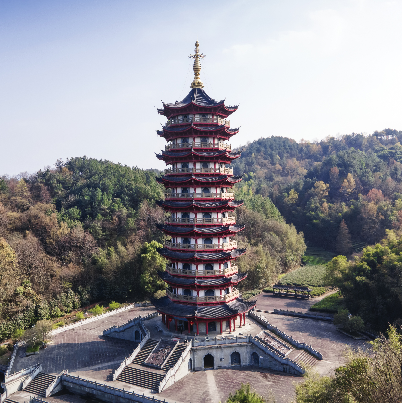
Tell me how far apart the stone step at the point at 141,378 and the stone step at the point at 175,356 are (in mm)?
1024

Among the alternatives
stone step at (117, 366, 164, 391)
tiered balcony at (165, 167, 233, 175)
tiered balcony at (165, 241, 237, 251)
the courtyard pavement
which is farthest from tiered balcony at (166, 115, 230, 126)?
stone step at (117, 366, 164, 391)

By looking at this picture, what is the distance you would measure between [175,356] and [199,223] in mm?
10821

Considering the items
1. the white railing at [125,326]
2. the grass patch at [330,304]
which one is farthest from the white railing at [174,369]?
the grass patch at [330,304]

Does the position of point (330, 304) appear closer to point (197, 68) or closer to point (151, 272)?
point (151, 272)

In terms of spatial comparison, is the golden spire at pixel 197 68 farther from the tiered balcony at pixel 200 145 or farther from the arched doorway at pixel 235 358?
the arched doorway at pixel 235 358

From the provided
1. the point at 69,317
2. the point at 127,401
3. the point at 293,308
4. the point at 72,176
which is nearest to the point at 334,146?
the point at 72,176

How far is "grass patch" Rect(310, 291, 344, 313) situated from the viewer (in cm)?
4345

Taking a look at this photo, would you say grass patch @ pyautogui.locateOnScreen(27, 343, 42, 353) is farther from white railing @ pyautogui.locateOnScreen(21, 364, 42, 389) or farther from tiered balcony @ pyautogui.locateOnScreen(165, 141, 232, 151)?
tiered balcony @ pyautogui.locateOnScreen(165, 141, 232, 151)

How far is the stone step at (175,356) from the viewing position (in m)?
28.2

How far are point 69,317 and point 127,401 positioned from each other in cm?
2226

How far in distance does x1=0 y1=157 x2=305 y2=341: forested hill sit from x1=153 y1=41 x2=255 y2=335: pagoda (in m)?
17.8

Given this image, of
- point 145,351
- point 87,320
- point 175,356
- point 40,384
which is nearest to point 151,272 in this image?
point 87,320

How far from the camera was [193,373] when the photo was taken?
29328 millimetres

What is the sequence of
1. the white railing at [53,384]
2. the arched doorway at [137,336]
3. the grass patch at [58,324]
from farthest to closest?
1. the grass patch at [58,324]
2. the arched doorway at [137,336]
3. the white railing at [53,384]
